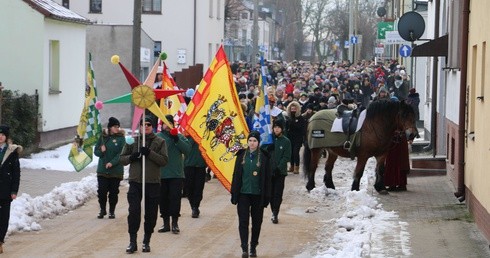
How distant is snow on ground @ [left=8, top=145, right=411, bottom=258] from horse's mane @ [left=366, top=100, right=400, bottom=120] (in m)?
1.40

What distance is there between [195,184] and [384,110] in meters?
4.44

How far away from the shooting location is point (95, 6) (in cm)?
5244

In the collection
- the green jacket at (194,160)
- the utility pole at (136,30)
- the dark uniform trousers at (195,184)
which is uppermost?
the utility pole at (136,30)

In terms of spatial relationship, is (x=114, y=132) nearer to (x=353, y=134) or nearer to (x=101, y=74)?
(x=353, y=134)

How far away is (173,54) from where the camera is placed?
5219 centimetres

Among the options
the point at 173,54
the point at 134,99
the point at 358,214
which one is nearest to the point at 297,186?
the point at 358,214

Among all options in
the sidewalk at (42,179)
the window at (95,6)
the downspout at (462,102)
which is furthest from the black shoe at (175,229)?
the window at (95,6)

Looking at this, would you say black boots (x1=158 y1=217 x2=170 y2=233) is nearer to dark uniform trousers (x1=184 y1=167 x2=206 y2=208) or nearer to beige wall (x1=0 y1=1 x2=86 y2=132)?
dark uniform trousers (x1=184 y1=167 x2=206 y2=208)

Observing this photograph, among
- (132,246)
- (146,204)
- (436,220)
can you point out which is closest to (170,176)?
(146,204)

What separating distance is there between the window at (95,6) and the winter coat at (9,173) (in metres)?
37.7

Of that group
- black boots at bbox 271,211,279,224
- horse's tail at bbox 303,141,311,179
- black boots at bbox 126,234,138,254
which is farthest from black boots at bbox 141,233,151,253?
horse's tail at bbox 303,141,311,179

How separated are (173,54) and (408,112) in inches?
1241

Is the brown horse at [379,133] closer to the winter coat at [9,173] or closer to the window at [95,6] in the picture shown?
the winter coat at [9,173]

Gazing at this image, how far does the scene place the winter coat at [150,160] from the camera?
49.8ft
